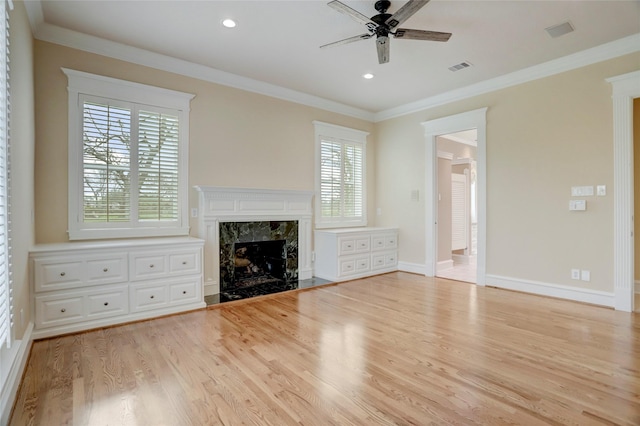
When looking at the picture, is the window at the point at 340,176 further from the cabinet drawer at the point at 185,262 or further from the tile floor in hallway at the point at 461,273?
the cabinet drawer at the point at 185,262

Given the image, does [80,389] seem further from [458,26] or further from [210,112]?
[458,26]

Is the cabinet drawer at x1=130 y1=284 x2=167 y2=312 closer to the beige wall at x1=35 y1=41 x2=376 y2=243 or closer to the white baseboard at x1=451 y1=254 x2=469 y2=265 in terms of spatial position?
the beige wall at x1=35 y1=41 x2=376 y2=243

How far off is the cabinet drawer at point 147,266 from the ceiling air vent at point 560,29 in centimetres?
492

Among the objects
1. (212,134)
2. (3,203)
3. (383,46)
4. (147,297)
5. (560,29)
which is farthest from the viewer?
(212,134)

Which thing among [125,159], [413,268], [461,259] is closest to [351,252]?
[413,268]

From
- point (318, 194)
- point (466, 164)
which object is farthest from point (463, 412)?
point (466, 164)

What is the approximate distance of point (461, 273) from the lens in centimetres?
618

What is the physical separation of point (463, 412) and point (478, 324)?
5.50 ft

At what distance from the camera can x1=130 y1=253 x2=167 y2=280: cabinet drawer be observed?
3500 mm

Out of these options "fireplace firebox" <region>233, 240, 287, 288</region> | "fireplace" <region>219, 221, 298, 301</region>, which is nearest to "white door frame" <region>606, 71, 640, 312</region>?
"fireplace" <region>219, 221, 298, 301</region>

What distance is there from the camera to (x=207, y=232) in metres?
4.39

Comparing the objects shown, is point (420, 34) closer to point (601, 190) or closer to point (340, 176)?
point (601, 190)

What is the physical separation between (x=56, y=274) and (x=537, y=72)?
6183 millimetres

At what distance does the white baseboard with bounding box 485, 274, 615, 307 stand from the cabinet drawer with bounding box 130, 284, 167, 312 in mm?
4578
